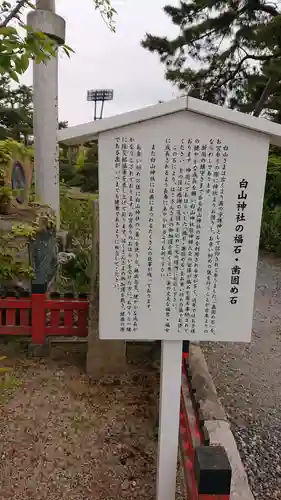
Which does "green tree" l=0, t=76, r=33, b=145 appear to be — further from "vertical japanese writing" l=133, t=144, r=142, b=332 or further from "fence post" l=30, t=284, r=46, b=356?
"vertical japanese writing" l=133, t=144, r=142, b=332

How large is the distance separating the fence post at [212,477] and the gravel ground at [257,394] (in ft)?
3.11

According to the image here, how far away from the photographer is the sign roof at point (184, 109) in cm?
151

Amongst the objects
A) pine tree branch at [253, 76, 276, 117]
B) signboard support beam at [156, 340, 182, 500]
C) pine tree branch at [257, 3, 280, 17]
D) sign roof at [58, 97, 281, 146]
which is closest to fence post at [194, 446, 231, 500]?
signboard support beam at [156, 340, 182, 500]

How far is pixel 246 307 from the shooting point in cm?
173

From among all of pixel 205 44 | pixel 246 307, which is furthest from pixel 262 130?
pixel 205 44

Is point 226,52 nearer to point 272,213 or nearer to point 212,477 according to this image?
point 272,213

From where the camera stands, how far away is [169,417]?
186 centimetres

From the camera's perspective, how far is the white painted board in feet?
5.17

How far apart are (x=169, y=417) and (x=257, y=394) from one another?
5.83ft

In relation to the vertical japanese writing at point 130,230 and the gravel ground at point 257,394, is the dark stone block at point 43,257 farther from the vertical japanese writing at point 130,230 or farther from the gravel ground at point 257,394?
the vertical japanese writing at point 130,230

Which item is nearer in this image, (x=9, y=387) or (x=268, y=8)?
(x=9, y=387)

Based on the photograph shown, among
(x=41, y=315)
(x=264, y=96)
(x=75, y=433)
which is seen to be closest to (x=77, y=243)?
(x=41, y=315)

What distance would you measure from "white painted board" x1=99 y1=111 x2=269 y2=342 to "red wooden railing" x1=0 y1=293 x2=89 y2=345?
1676mm

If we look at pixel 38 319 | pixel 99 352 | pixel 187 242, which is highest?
pixel 187 242
